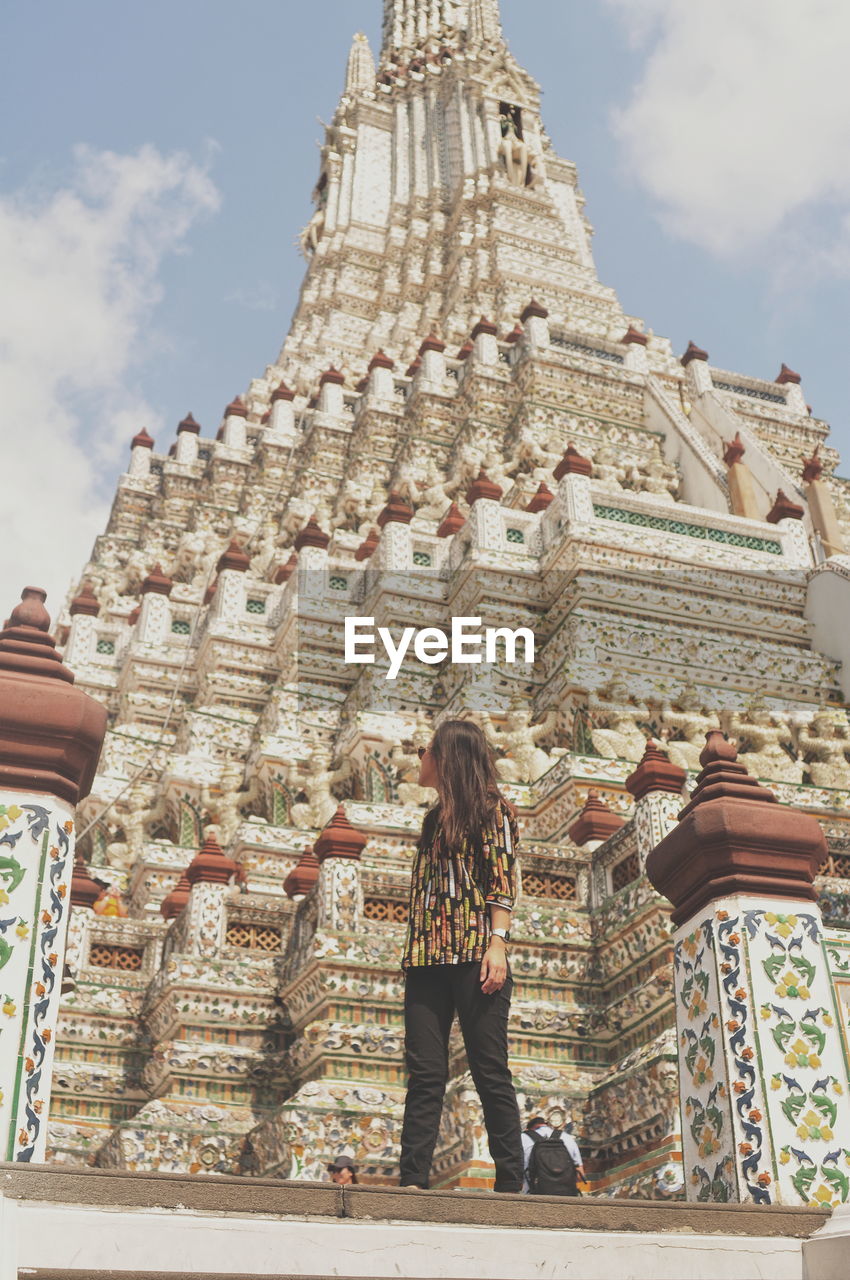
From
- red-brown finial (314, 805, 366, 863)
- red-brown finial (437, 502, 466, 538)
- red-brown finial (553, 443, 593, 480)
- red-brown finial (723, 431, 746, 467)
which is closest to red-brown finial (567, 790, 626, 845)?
red-brown finial (314, 805, 366, 863)

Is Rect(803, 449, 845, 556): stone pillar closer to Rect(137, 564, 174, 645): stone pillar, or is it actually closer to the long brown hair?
Rect(137, 564, 174, 645): stone pillar

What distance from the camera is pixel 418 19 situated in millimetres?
47094

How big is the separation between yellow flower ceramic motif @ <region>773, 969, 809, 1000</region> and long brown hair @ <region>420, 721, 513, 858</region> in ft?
3.57

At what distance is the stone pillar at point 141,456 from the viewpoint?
30000mm

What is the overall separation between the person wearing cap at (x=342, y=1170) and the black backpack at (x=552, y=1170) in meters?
1.35

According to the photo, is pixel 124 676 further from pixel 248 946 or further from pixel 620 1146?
pixel 620 1146

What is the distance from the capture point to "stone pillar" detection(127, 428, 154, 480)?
30.0 meters

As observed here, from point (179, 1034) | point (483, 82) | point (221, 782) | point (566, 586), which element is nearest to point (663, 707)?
point (566, 586)

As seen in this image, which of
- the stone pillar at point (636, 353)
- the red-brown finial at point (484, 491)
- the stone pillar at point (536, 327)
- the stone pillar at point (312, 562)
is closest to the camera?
the red-brown finial at point (484, 491)

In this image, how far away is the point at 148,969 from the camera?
10.2 meters

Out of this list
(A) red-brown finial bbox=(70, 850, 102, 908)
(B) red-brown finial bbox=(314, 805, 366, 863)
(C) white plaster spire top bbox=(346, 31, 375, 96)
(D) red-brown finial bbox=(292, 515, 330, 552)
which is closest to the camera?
(B) red-brown finial bbox=(314, 805, 366, 863)

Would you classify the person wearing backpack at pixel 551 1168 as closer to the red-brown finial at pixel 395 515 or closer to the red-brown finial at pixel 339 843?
the red-brown finial at pixel 339 843

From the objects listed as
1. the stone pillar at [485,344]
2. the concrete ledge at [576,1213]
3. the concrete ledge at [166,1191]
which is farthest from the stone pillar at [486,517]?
the concrete ledge at [166,1191]

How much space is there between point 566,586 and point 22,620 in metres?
9.81
